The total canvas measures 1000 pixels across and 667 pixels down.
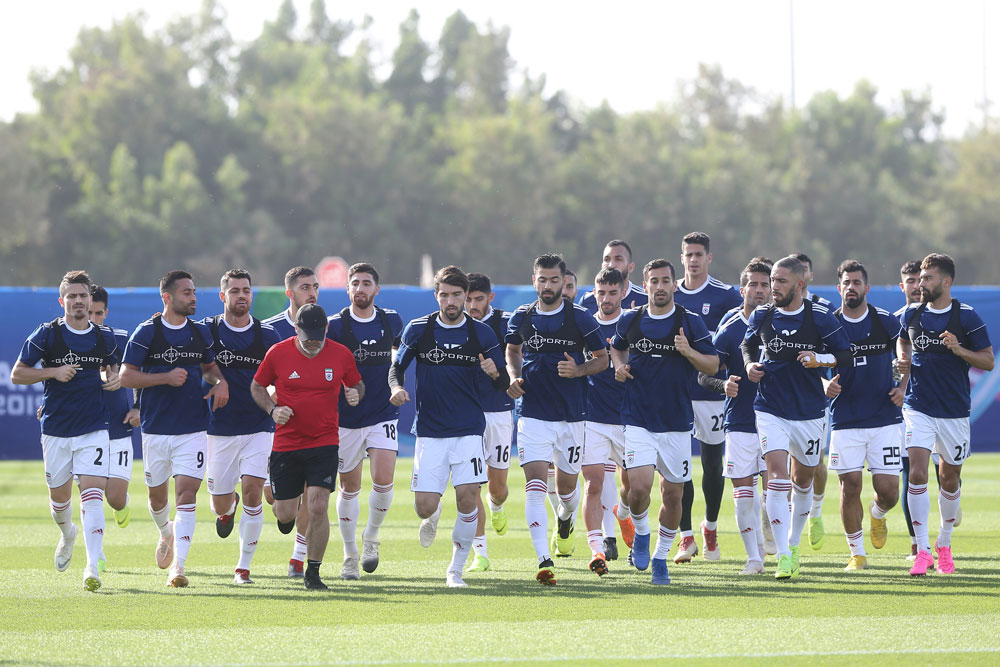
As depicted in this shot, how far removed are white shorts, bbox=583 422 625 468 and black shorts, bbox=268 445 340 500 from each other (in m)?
2.64

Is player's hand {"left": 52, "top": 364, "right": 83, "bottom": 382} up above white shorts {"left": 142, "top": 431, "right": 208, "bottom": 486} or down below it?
above

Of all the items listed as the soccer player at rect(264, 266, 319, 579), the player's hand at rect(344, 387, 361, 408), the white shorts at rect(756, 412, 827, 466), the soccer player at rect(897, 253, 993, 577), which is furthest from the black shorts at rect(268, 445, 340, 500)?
the soccer player at rect(897, 253, 993, 577)

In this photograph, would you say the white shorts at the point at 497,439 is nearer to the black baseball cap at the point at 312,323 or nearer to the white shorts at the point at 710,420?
the white shorts at the point at 710,420

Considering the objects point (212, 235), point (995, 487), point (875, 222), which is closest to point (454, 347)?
point (995, 487)

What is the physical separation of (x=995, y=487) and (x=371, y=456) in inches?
438

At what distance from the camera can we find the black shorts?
10062 mm

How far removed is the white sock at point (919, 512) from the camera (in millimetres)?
10984

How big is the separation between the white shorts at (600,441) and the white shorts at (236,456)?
276 cm

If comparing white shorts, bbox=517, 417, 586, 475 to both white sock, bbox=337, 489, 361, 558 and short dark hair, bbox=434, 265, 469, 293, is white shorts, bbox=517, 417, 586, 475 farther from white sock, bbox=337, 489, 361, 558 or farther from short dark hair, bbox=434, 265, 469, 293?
white sock, bbox=337, 489, 361, 558

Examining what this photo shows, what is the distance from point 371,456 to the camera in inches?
454

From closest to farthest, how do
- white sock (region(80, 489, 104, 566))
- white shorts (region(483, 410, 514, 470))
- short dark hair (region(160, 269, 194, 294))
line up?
1. white sock (region(80, 489, 104, 566))
2. short dark hair (region(160, 269, 194, 294))
3. white shorts (region(483, 410, 514, 470))

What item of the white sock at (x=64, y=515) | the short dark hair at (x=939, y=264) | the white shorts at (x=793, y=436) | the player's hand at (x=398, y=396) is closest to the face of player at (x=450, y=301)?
the player's hand at (x=398, y=396)

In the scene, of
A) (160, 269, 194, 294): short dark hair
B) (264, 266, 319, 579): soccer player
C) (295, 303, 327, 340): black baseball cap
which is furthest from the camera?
(264, 266, 319, 579): soccer player

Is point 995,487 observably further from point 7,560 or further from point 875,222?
point 875,222
